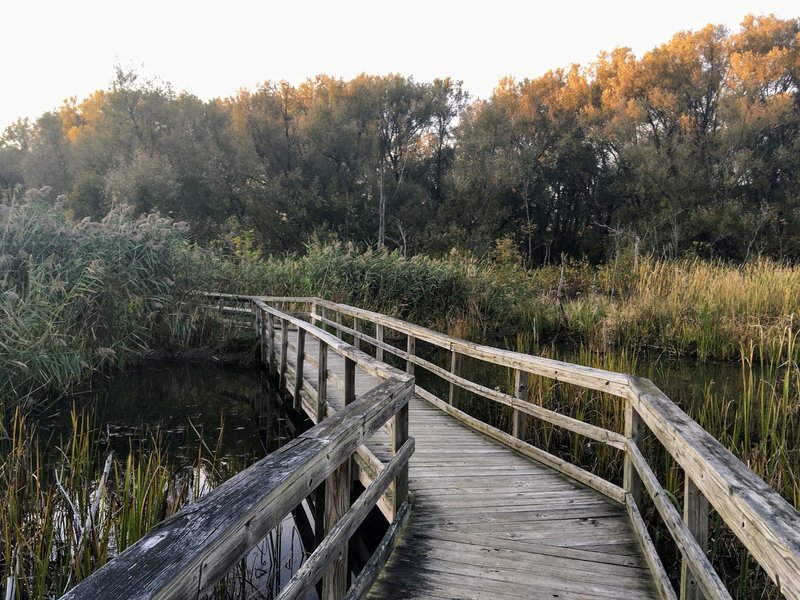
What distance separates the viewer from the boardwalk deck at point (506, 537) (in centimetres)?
237

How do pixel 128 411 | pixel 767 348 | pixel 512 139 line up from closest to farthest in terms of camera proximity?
pixel 128 411, pixel 767 348, pixel 512 139

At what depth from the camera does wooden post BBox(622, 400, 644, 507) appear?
2.96 m

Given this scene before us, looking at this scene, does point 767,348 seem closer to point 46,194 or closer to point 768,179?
point 46,194

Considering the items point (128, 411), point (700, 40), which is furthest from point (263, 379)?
point (700, 40)

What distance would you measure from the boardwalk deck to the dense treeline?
19101mm

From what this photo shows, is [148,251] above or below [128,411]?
above

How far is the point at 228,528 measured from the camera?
1168 millimetres

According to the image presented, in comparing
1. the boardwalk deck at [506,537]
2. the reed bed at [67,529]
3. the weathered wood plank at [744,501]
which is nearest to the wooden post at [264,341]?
the reed bed at [67,529]

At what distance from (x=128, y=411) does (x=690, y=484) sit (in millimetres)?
6995

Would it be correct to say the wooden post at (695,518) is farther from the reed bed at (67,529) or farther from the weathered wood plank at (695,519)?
the reed bed at (67,529)

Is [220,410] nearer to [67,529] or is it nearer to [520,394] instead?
[67,529]

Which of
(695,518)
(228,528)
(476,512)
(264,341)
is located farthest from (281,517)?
(264,341)

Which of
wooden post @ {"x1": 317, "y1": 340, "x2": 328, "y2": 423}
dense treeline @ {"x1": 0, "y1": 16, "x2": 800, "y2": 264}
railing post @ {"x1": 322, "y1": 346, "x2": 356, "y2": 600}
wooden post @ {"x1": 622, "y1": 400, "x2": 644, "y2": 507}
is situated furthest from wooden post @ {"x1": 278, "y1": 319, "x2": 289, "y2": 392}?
dense treeline @ {"x1": 0, "y1": 16, "x2": 800, "y2": 264}

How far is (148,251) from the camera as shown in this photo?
9.07m
